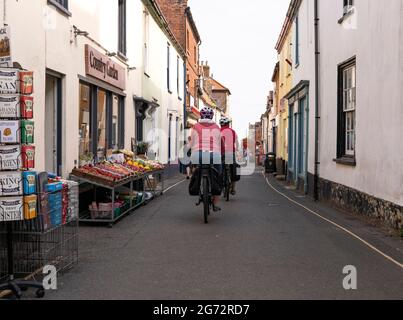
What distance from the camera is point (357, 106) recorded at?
38.7ft

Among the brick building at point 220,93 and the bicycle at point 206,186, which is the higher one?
the brick building at point 220,93

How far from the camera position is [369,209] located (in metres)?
10.6

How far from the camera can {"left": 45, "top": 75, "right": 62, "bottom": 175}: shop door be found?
10.2 m

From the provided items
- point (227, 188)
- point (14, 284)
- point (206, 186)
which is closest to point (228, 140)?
point (227, 188)

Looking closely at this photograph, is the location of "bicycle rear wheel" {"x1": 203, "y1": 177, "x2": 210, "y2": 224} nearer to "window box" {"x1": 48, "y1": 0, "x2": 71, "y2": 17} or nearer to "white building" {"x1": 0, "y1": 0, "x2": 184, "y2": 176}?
"white building" {"x1": 0, "y1": 0, "x2": 184, "y2": 176}

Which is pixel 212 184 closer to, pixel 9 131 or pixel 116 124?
pixel 9 131

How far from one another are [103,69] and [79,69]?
183cm

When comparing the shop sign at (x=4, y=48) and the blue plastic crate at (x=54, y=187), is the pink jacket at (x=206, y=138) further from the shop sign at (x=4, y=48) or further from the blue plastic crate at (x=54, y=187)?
the shop sign at (x=4, y=48)

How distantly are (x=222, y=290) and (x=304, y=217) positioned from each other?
5.99 m

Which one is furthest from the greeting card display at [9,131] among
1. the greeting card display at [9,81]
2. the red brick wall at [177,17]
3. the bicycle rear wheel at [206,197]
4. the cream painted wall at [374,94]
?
the red brick wall at [177,17]

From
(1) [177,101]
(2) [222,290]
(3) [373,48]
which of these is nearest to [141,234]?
(2) [222,290]

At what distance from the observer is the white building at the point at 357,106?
30.3 ft

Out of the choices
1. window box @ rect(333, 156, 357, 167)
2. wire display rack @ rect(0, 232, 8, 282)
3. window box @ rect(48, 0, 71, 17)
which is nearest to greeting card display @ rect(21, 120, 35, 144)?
wire display rack @ rect(0, 232, 8, 282)

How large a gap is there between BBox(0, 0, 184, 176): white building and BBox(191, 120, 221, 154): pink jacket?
2.42 m
